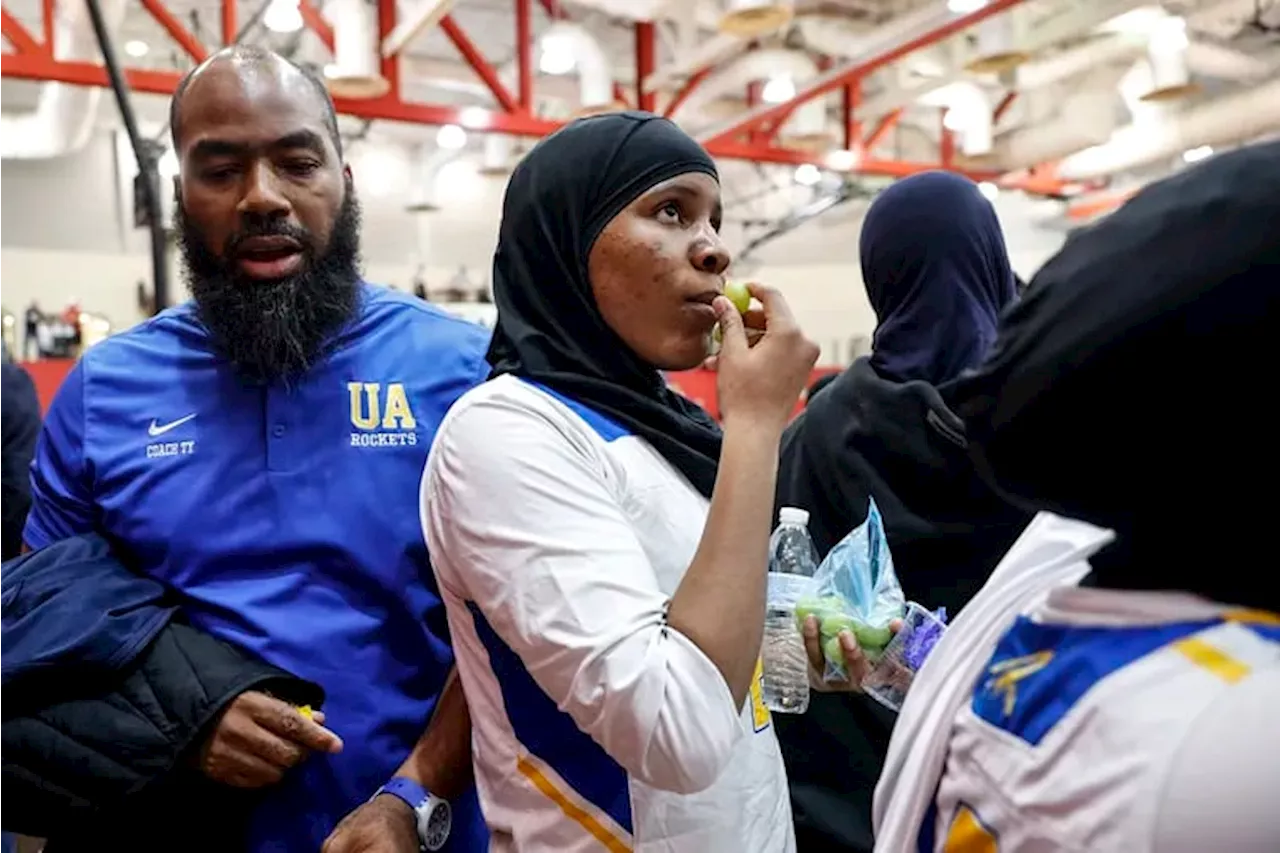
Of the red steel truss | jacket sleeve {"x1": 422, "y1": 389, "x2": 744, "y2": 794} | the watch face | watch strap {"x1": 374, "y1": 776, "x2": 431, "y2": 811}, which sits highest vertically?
the red steel truss

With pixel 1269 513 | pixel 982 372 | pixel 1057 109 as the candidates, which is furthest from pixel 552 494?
pixel 1057 109

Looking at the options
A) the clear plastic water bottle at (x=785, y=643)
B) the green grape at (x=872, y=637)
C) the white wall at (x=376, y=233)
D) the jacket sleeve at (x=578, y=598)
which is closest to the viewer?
the jacket sleeve at (x=578, y=598)

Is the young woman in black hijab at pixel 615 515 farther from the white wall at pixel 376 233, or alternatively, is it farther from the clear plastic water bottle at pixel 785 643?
the white wall at pixel 376 233

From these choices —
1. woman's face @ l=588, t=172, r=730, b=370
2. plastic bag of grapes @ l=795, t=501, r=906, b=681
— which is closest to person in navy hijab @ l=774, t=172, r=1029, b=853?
plastic bag of grapes @ l=795, t=501, r=906, b=681

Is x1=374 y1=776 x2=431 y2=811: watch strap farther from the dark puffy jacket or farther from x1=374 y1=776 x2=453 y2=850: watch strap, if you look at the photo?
the dark puffy jacket

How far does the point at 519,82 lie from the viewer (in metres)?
6.61

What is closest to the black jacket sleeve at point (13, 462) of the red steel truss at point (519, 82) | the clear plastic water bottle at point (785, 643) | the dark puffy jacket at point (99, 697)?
the dark puffy jacket at point (99, 697)

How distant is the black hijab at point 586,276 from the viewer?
4.15ft

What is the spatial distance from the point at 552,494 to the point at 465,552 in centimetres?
11

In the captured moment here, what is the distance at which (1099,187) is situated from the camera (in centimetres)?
980

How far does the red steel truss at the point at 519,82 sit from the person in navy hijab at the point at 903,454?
139 inches

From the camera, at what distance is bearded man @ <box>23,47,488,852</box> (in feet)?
4.82

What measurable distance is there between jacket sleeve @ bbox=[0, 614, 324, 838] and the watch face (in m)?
0.24

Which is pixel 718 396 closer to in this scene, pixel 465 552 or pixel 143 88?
pixel 465 552
